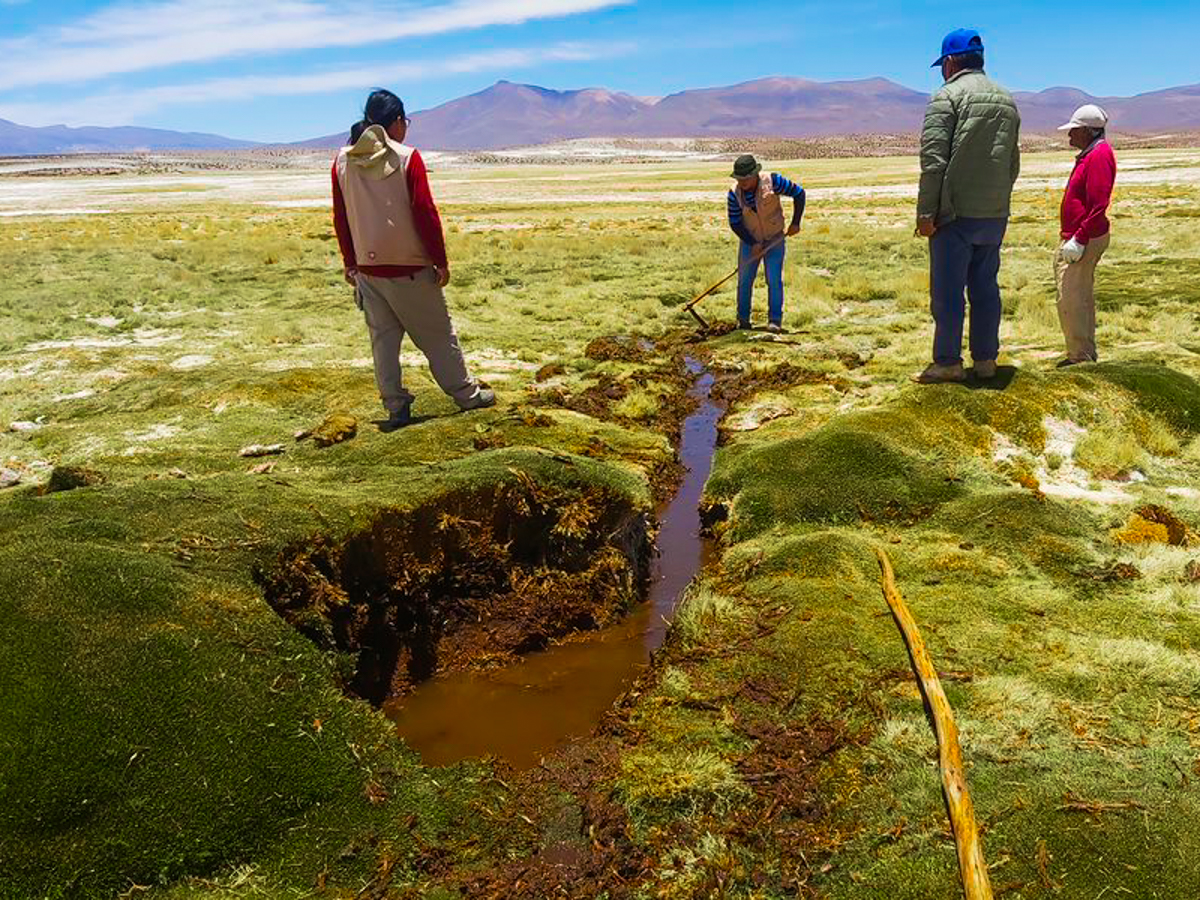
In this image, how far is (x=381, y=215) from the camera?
8.00 metres

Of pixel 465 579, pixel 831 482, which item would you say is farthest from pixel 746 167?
pixel 465 579

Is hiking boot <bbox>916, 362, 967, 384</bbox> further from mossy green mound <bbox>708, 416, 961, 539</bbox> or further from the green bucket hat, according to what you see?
the green bucket hat

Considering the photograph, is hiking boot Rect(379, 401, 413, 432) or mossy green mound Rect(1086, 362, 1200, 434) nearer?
hiking boot Rect(379, 401, 413, 432)

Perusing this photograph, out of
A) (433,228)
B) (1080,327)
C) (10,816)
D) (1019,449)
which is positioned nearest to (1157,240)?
(1080,327)

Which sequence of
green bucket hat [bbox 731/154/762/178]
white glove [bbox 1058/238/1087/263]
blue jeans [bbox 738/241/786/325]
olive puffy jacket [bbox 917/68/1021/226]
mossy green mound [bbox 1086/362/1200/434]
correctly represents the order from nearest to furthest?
olive puffy jacket [bbox 917/68/1021/226] → mossy green mound [bbox 1086/362/1200/434] → white glove [bbox 1058/238/1087/263] → green bucket hat [bbox 731/154/762/178] → blue jeans [bbox 738/241/786/325]

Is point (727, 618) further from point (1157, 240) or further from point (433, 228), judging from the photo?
point (1157, 240)

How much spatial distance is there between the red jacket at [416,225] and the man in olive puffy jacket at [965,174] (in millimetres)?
4373

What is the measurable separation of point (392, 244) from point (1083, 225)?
7.50 metres

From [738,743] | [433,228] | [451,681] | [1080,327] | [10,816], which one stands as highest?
[433,228]

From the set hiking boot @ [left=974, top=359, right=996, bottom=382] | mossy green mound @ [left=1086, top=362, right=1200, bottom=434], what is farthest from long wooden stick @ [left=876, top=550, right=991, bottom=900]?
mossy green mound @ [left=1086, top=362, right=1200, bottom=434]

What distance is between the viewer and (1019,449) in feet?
27.6

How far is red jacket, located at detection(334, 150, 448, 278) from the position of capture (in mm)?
7898

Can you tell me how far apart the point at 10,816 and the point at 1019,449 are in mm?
8097

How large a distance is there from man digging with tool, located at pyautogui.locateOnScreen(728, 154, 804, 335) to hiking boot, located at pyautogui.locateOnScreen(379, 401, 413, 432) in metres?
6.46
